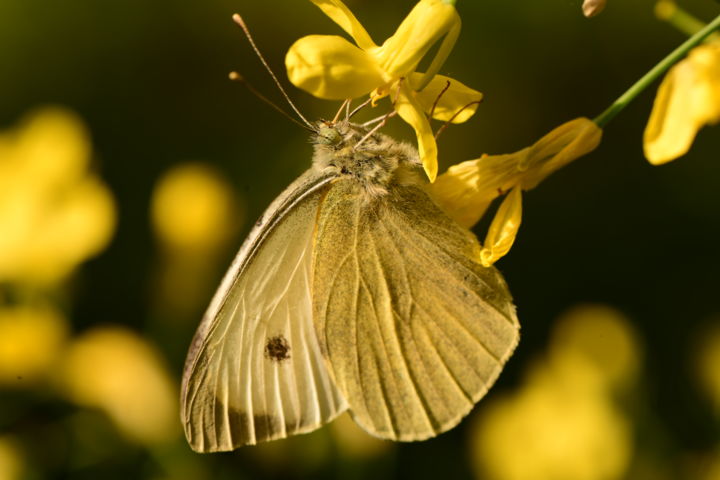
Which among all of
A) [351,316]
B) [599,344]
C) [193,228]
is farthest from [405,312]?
[193,228]

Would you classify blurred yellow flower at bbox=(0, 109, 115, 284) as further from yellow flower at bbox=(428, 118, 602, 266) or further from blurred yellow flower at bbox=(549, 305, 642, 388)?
blurred yellow flower at bbox=(549, 305, 642, 388)

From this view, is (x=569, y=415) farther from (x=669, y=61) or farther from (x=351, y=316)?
(x=669, y=61)

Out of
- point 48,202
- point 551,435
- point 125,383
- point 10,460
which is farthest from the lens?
point 48,202

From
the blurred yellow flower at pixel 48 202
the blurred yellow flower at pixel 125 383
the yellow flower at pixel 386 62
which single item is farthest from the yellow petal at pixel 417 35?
the blurred yellow flower at pixel 48 202

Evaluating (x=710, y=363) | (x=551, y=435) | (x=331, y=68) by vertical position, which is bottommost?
(x=710, y=363)

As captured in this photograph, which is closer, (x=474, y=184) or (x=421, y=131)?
(x=421, y=131)

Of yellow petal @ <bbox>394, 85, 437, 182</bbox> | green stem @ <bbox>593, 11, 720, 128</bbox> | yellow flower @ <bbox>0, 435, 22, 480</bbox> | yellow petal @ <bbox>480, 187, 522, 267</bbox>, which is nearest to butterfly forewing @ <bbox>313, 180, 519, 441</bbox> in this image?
yellow petal @ <bbox>480, 187, 522, 267</bbox>
